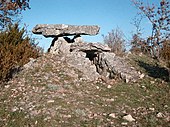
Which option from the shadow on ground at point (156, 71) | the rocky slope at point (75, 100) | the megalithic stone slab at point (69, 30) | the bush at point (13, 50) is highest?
the megalithic stone slab at point (69, 30)

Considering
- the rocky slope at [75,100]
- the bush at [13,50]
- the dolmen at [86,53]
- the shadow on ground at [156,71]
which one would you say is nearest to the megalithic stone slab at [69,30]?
the dolmen at [86,53]

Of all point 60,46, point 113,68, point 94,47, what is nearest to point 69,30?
point 60,46

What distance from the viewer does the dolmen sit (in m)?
9.89

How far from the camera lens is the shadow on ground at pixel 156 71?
977 cm

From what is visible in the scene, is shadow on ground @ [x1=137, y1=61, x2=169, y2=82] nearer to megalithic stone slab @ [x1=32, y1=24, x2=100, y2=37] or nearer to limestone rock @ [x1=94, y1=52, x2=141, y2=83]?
limestone rock @ [x1=94, y1=52, x2=141, y2=83]

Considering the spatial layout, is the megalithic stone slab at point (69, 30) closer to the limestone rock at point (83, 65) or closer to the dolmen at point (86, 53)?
the dolmen at point (86, 53)

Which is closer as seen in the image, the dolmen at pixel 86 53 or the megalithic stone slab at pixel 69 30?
the dolmen at pixel 86 53

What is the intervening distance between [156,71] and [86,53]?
3729 mm

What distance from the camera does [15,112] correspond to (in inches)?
233

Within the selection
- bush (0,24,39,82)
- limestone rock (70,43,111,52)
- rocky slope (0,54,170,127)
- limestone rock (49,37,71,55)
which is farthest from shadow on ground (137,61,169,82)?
bush (0,24,39,82)

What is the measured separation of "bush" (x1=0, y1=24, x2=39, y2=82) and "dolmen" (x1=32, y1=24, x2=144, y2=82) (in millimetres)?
1413

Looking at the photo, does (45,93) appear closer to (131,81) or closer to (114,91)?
(114,91)

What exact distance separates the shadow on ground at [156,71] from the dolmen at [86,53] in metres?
0.66

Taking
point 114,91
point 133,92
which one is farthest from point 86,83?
point 133,92
